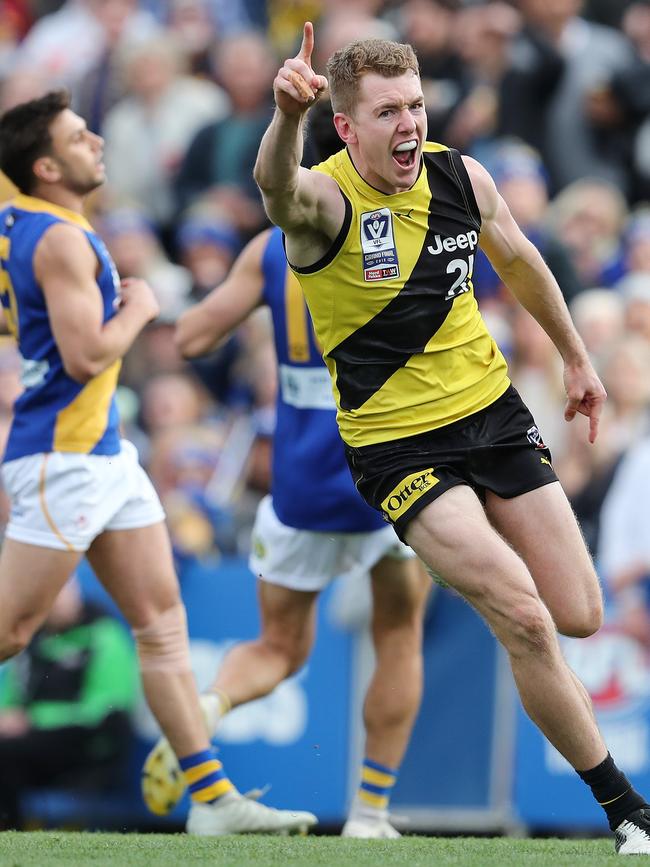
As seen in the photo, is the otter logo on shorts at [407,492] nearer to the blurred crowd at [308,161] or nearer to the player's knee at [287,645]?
the player's knee at [287,645]

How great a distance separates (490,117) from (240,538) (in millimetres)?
4275

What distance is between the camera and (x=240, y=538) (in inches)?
403

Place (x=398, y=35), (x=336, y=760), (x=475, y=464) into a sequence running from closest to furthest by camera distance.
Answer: (x=475, y=464) < (x=336, y=760) < (x=398, y=35)

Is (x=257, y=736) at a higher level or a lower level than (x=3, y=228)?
lower

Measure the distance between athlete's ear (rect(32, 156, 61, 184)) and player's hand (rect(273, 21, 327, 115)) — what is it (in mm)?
1877

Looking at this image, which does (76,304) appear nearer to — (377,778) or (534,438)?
(534,438)

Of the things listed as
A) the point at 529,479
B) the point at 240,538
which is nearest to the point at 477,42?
the point at 240,538

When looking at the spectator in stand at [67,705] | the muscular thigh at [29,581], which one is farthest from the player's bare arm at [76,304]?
the spectator in stand at [67,705]

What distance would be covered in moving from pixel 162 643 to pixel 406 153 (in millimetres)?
2373

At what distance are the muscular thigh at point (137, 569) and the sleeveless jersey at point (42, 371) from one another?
0.36 m

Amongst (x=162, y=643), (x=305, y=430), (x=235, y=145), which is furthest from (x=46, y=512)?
(x=235, y=145)

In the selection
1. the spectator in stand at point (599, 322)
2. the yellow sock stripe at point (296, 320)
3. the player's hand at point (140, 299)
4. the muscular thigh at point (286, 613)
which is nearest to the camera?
the player's hand at point (140, 299)

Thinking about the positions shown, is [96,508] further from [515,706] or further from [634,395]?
[634,395]

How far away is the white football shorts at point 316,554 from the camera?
7.11 metres
